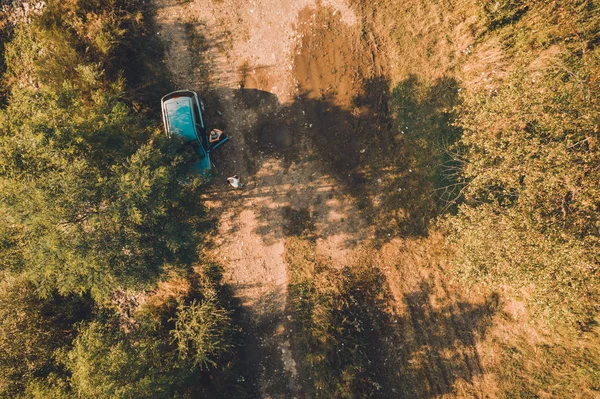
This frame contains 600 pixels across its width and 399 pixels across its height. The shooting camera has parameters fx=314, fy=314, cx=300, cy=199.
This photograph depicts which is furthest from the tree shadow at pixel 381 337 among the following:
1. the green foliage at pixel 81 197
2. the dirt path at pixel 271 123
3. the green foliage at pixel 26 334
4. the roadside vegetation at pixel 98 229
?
the green foliage at pixel 26 334

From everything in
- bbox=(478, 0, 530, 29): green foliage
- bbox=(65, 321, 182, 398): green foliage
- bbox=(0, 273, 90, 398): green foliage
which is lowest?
bbox=(65, 321, 182, 398): green foliage

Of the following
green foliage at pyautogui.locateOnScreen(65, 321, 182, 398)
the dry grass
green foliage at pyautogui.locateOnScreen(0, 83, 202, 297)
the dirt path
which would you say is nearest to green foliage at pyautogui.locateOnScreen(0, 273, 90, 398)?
green foliage at pyautogui.locateOnScreen(65, 321, 182, 398)

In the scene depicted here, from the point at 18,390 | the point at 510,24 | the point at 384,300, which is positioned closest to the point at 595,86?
the point at 510,24

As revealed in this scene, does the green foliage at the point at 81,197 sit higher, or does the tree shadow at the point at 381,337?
the green foliage at the point at 81,197

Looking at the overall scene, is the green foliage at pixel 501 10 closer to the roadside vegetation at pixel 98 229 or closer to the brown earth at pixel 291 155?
the brown earth at pixel 291 155

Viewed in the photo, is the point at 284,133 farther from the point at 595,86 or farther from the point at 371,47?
the point at 595,86

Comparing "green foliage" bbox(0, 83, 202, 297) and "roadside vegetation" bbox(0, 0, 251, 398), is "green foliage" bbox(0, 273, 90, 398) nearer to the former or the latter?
"roadside vegetation" bbox(0, 0, 251, 398)
